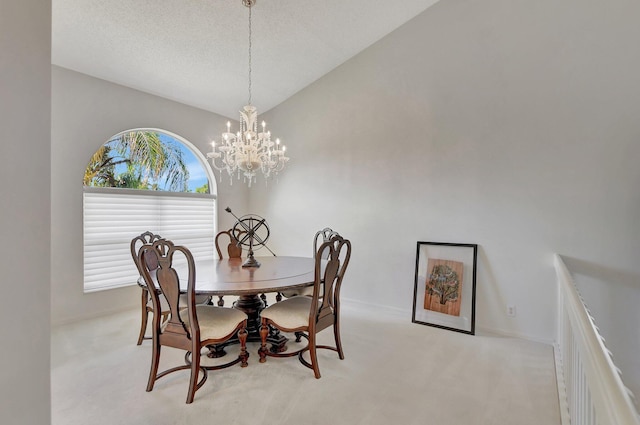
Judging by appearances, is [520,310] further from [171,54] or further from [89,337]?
[171,54]

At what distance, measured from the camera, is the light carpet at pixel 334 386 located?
1998mm

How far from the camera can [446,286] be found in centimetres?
363

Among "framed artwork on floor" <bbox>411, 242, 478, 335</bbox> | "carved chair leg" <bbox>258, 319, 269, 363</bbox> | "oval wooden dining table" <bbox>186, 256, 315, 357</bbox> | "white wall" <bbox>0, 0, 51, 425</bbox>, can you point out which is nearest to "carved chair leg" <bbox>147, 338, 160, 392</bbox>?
"oval wooden dining table" <bbox>186, 256, 315, 357</bbox>

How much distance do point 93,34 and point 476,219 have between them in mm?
4430

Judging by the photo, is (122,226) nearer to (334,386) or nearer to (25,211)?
(334,386)

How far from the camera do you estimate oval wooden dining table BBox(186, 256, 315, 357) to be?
2309 millimetres

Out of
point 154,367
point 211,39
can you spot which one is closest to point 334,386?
point 154,367

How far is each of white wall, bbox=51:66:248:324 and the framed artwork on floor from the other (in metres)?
3.26

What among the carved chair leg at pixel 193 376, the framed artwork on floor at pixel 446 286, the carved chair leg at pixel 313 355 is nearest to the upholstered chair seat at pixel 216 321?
the carved chair leg at pixel 193 376

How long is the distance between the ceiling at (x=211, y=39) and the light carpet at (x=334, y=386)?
3.01 metres

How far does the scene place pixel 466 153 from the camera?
359cm

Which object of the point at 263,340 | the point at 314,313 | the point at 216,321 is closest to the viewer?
the point at 216,321

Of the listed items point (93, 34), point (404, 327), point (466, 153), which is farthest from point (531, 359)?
point (93, 34)

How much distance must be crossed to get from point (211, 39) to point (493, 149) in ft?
11.0
